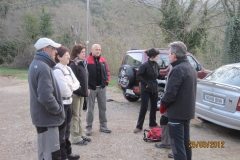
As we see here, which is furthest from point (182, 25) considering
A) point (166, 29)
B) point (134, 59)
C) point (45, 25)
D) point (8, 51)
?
point (8, 51)

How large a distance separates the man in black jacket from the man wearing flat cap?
139 cm

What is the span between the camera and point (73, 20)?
102 ft

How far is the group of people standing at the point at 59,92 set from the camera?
2.87m

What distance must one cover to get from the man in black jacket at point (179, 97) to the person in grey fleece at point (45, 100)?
1.38 meters

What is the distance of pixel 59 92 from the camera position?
3100 mm

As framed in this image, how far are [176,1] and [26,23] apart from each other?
2042 centimetres

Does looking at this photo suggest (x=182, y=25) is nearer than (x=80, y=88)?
No

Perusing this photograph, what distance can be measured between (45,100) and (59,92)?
325 millimetres

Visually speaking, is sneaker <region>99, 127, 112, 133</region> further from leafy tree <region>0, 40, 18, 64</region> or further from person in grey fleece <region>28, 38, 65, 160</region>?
leafy tree <region>0, 40, 18, 64</region>

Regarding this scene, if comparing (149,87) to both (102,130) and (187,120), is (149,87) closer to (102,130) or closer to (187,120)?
(102,130)

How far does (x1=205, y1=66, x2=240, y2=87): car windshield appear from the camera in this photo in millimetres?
5136

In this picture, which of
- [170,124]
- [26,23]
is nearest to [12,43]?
[26,23]

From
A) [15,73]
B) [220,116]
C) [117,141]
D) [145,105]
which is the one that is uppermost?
[145,105]

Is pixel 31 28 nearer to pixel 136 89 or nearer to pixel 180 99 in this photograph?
pixel 136 89
